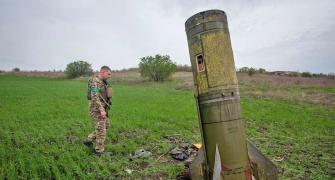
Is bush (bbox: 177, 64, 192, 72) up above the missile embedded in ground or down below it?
above

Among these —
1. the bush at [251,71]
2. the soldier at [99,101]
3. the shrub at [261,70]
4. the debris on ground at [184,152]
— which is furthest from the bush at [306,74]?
the soldier at [99,101]

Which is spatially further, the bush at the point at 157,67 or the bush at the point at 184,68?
the bush at the point at 184,68

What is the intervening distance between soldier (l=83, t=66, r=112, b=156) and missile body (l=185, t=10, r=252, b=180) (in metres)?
2.78

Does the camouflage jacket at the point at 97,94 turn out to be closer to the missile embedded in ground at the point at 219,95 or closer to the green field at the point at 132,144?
the green field at the point at 132,144

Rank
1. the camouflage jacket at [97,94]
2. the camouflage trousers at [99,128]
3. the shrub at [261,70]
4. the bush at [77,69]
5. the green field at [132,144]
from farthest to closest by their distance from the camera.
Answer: the bush at [77,69] < the shrub at [261,70] < the camouflage trousers at [99,128] < the camouflage jacket at [97,94] < the green field at [132,144]

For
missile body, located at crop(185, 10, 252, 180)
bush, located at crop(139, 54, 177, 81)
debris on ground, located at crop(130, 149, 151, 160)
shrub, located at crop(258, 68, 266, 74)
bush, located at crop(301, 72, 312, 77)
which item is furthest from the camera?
shrub, located at crop(258, 68, 266, 74)

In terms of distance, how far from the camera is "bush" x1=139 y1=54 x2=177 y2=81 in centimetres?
3475

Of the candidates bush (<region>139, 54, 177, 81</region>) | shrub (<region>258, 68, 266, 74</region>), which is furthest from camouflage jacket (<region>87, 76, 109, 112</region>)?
shrub (<region>258, 68, 266, 74</region>)


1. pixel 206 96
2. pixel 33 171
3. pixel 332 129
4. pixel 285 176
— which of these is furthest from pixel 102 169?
pixel 332 129

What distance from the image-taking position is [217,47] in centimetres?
311

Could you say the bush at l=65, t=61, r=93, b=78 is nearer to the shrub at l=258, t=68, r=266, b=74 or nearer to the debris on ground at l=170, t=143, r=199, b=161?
the shrub at l=258, t=68, r=266, b=74

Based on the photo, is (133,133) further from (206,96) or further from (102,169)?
(206,96)

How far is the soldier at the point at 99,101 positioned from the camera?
204 inches

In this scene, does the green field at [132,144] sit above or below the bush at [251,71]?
below
